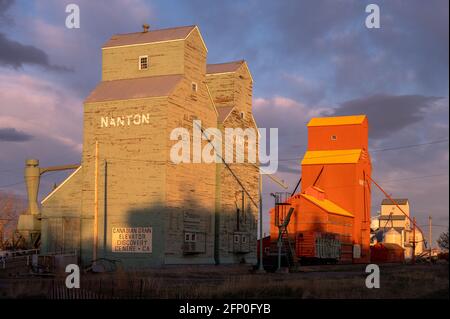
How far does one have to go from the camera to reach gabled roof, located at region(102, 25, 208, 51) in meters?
51.5

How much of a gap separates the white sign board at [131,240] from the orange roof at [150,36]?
15.2m

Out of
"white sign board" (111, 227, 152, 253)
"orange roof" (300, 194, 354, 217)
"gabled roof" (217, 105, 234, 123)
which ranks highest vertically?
"gabled roof" (217, 105, 234, 123)

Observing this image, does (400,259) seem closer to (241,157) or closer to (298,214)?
(298,214)

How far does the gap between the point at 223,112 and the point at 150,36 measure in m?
9.89

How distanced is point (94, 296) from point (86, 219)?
25.9 meters

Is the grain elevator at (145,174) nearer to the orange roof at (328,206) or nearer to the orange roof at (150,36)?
the orange roof at (150,36)

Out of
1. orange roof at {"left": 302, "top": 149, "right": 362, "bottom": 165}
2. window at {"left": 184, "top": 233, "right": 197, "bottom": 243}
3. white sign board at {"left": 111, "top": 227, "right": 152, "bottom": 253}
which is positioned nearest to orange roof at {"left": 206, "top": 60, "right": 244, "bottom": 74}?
window at {"left": 184, "top": 233, "right": 197, "bottom": 243}

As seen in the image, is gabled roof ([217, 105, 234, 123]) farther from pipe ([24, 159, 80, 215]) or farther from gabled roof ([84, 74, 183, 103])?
pipe ([24, 159, 80, 215])

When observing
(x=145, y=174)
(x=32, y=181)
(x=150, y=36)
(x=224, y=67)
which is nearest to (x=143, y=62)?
(x=150, y=36)

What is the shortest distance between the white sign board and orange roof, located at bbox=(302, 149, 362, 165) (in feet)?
125

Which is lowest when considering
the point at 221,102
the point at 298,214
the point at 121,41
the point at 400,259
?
the point at 400,259
